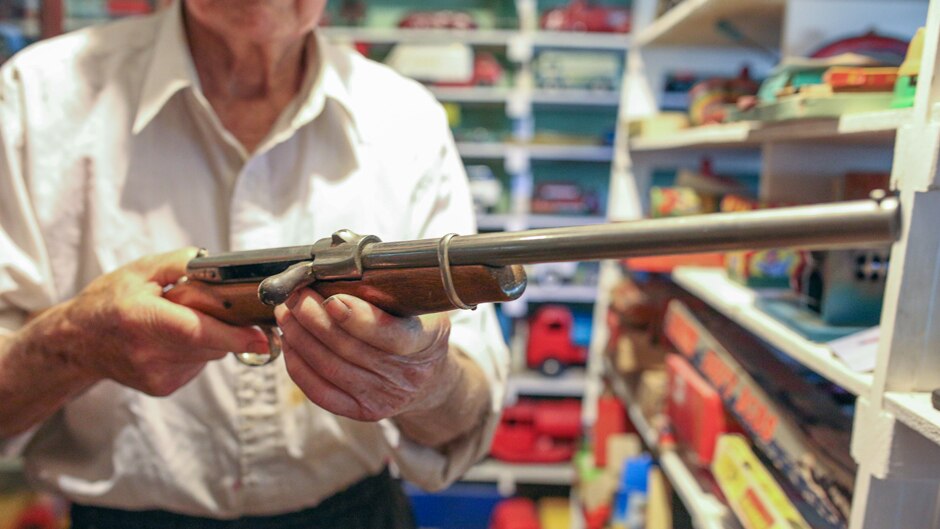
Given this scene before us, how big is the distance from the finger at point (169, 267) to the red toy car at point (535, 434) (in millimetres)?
2102

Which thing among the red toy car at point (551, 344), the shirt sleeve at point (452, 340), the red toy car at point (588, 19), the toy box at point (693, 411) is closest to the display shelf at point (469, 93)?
the red toy car at point (588, 19)

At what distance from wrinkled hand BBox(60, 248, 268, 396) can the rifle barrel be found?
30cm

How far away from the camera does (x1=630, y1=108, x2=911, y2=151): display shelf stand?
74 cm

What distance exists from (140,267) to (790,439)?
36.0 inches

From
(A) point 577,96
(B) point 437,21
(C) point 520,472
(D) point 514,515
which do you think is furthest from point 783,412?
(B) point 437,21

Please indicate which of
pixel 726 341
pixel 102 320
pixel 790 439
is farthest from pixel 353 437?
pixel 726 341

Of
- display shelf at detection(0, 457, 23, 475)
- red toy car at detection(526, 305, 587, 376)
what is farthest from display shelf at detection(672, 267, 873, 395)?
display shelf at detection(0, 457, 23, 475)

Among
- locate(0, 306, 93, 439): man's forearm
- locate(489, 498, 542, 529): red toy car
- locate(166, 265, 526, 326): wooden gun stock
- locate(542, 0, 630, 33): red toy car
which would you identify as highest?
locate(542, 0, 630, 33): red toy car

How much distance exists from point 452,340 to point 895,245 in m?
0.53

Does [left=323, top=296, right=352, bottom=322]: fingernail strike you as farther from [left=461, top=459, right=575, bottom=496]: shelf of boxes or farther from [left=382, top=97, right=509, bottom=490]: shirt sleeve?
[left=461, top=459, right=575, bottom=496]: shelf of boxes

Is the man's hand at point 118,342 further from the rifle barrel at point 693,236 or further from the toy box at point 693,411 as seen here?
the toy box at point 693,411

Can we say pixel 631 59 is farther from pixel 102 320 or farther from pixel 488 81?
pixel 102 320

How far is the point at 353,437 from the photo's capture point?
3.16 ft

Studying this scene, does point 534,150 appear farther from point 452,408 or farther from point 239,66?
point 452,408
